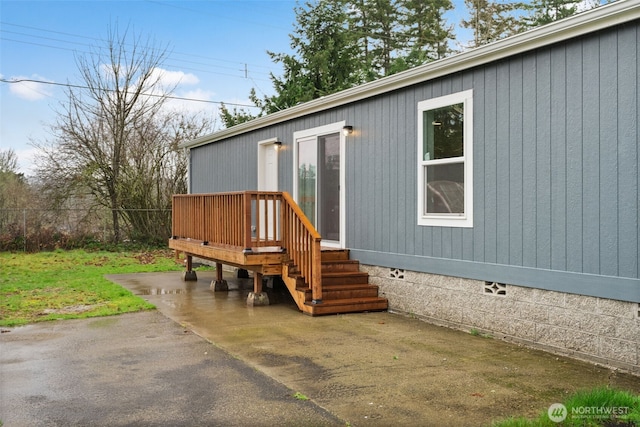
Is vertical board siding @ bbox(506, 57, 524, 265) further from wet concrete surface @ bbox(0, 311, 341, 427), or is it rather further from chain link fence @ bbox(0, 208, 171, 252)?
chain link fence @ bbox(0, 208, 171, 252)

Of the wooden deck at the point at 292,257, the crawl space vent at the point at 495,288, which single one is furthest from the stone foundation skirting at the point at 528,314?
the wooden deck at the point at 292,257

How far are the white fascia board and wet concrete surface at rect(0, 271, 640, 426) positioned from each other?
113 inches

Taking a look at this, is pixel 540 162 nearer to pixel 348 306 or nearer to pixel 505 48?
pixel 505 48

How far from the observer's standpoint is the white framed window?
5957 mm

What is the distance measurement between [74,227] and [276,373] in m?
13.4

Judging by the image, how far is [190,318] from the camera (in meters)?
6.55

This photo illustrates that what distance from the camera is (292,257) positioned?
23.9 feet

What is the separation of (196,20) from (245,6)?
5.92 feet

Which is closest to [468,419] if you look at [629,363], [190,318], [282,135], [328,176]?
[629,363]

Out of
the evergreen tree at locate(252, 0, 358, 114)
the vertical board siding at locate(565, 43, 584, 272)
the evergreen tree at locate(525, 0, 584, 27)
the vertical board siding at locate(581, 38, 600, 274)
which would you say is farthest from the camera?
the evergreen tree at locate(252, 0, 358, 114)

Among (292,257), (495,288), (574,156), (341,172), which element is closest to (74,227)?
(341,172)

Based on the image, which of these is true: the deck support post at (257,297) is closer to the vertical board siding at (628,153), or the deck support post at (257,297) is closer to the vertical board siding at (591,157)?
the vertical board siding at (591,157)

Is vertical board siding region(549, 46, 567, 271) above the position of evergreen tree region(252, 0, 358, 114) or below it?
below

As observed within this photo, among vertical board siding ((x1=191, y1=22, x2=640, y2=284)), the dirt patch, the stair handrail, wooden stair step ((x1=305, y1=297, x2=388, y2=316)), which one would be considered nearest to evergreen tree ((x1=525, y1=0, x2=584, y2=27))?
vertical board siding ((x1=191, y1=22, x2=640, y2=284))
